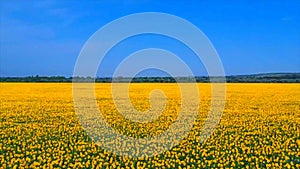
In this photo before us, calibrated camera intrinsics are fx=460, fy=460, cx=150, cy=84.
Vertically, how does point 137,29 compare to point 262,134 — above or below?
above

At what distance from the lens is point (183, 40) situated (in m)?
16.2

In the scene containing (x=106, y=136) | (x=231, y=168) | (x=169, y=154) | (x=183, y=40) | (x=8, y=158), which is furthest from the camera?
(x=183, y=40)

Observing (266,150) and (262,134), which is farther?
(262,134)

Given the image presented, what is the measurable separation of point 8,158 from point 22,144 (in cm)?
219

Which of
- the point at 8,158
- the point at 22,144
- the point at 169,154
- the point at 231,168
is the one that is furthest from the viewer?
the point at 22,144

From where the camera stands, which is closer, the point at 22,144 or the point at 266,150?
the point at 266,150

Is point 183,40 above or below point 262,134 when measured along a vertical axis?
above

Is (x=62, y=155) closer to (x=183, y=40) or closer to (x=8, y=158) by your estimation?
(x=8, y=158)

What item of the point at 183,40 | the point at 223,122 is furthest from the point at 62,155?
the point at 223,122

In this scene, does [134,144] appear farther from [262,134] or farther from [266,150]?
[262,134]

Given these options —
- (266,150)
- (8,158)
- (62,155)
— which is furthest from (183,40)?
(8,158)

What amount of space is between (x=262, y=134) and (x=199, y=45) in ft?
11.9

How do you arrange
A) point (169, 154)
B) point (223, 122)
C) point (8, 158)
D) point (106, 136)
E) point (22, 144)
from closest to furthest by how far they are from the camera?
point (8, 158) < point (169, 154) < point (22, 144) < point (106, 136) < point (223, 122)

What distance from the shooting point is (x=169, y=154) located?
11.6 meters
